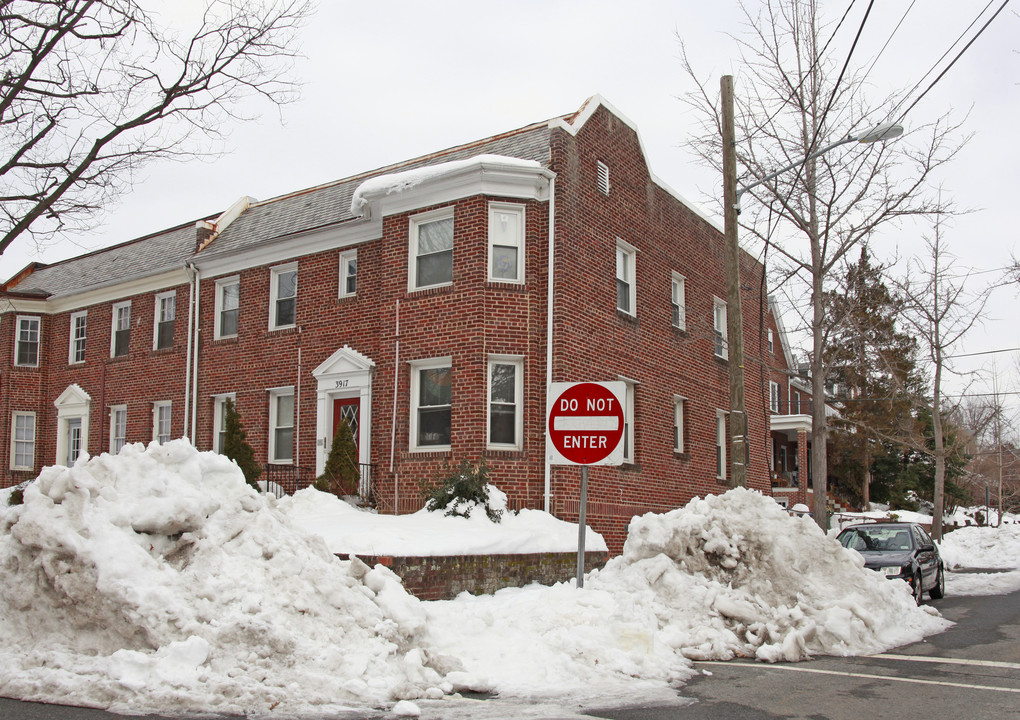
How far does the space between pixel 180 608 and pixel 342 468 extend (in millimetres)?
9812

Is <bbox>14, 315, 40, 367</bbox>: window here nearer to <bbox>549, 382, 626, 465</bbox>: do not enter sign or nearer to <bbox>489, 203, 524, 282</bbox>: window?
<bbox>489, 203, 524, 282</bbox>: window

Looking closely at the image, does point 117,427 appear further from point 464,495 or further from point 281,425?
point 464,495

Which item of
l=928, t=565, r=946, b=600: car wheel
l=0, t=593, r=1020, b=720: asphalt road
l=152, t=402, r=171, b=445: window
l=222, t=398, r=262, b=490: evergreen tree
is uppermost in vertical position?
l=152, t=402, r=171, b=445: window

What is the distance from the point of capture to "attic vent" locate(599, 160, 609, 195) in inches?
714

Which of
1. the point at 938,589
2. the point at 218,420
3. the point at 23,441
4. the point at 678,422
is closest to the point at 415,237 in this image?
the point at 218,420

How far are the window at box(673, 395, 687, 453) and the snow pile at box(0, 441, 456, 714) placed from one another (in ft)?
42.1

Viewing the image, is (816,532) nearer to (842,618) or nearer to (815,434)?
(842,618)

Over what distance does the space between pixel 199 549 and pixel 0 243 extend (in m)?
9.34

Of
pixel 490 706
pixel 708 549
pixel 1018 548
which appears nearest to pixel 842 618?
pixel 708 549

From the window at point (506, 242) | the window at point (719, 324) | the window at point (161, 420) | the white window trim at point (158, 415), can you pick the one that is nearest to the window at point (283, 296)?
the white window trim at point (158, 415)

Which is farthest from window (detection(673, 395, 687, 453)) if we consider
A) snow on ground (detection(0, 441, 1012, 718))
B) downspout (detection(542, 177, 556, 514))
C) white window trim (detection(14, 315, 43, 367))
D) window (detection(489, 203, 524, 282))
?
white window trim (detection(14, 315, 43, 367))

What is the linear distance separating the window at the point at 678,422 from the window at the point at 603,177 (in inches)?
198

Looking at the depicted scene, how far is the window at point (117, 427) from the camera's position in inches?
886

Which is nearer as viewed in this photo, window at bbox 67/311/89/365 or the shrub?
the shrub
